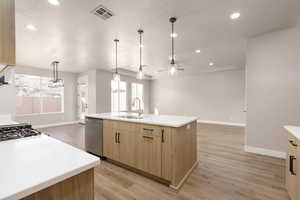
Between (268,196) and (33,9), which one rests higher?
(33,9)

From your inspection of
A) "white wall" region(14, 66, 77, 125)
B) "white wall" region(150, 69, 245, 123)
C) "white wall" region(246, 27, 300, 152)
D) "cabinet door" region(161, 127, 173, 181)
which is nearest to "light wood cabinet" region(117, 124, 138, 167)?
"cabinet door" region(161, 127, 173, 181)

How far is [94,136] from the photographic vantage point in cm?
309

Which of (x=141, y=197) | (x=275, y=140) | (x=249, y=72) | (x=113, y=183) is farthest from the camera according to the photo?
(x=249, y=72)

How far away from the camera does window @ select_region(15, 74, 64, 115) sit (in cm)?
575

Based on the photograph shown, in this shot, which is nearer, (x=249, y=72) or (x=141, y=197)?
(x=141, y=197)

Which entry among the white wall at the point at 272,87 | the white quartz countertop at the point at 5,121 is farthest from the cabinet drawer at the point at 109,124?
the white wall at the point at 272,87

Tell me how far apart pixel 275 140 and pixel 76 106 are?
26.5ft

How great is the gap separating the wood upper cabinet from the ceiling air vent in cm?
146

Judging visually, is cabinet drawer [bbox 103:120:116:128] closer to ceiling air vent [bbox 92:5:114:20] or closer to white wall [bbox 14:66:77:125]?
ceiling air vent [bbox 92:5:114:20]

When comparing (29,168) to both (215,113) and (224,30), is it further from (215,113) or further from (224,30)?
(215,113)

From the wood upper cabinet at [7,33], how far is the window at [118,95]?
6.54m

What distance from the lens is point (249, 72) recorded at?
11.0 feet

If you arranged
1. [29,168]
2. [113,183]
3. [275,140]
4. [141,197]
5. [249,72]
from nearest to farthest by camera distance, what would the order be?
[29,168]
[141,197]
[113,183]
[275,140]
[249,72]

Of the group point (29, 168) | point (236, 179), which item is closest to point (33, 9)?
point (29, 168)
